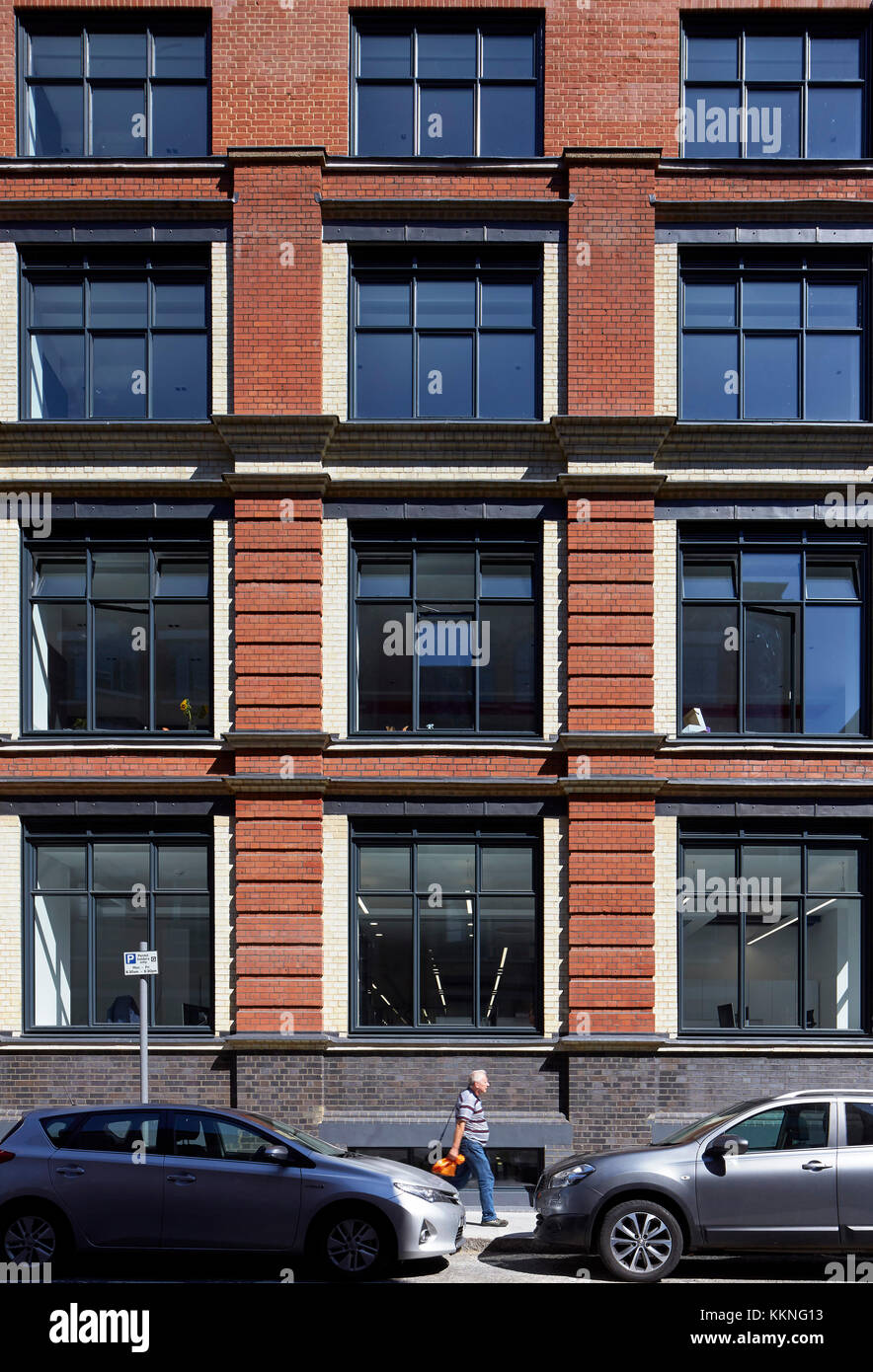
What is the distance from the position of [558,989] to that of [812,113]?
1148cm

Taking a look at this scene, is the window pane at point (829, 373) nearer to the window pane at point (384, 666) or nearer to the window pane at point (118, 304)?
the window pane at point (384, 666)

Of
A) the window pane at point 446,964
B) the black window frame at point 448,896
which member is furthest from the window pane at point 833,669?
the window pane at point 446,964

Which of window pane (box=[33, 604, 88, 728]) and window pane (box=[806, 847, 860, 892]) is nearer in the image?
window pane (box=[806, 847, 860, 892])

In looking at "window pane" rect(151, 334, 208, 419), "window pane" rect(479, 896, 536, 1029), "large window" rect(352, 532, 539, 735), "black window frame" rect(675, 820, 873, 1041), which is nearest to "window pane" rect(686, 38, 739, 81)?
"large window" rect(352, 532, 539, 735)

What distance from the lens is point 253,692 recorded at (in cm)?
1519

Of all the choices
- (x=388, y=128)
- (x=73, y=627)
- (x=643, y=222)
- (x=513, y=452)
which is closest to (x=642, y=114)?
(x=643, y=222)

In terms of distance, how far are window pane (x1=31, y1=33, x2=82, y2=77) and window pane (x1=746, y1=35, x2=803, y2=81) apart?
8594 millimetres

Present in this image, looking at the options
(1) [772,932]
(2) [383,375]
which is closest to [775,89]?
(2) [383,375]

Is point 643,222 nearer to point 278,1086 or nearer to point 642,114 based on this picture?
point 642,114

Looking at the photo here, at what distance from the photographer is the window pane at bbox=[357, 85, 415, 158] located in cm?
1586

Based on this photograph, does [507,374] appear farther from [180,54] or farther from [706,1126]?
[706,1126]

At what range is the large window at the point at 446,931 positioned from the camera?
1506cm

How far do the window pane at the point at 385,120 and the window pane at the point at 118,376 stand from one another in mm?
3867

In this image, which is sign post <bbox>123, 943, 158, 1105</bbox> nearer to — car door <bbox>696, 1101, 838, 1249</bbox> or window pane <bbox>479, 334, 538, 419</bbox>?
car door <bbox>696, 1101, 838, 1249</bbox>
